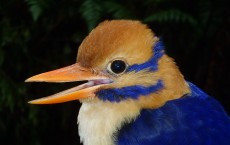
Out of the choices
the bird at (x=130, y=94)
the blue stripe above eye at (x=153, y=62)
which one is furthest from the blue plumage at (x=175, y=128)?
the blue stripe above eye at (x=153, y=62)

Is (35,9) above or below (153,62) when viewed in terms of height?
above

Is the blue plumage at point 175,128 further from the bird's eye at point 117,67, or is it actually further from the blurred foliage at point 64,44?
the blurred foliage at point 64,44

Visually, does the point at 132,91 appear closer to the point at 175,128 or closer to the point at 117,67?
the point at 117,67

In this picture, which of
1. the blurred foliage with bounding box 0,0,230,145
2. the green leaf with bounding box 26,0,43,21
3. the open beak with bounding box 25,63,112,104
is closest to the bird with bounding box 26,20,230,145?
the open beak with bounding box 25,63,112,104

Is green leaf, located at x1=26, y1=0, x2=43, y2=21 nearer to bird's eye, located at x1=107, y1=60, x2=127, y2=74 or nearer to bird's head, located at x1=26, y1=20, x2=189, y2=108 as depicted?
bird's head, located at x1=26, y1=20, x2=189, y2=108

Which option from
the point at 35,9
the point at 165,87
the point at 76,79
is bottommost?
the point at 165,87

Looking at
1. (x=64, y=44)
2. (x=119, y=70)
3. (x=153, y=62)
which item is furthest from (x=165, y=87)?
(x=64, y=44)

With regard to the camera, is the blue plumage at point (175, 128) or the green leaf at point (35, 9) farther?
the green leaf at point (35, 9)
